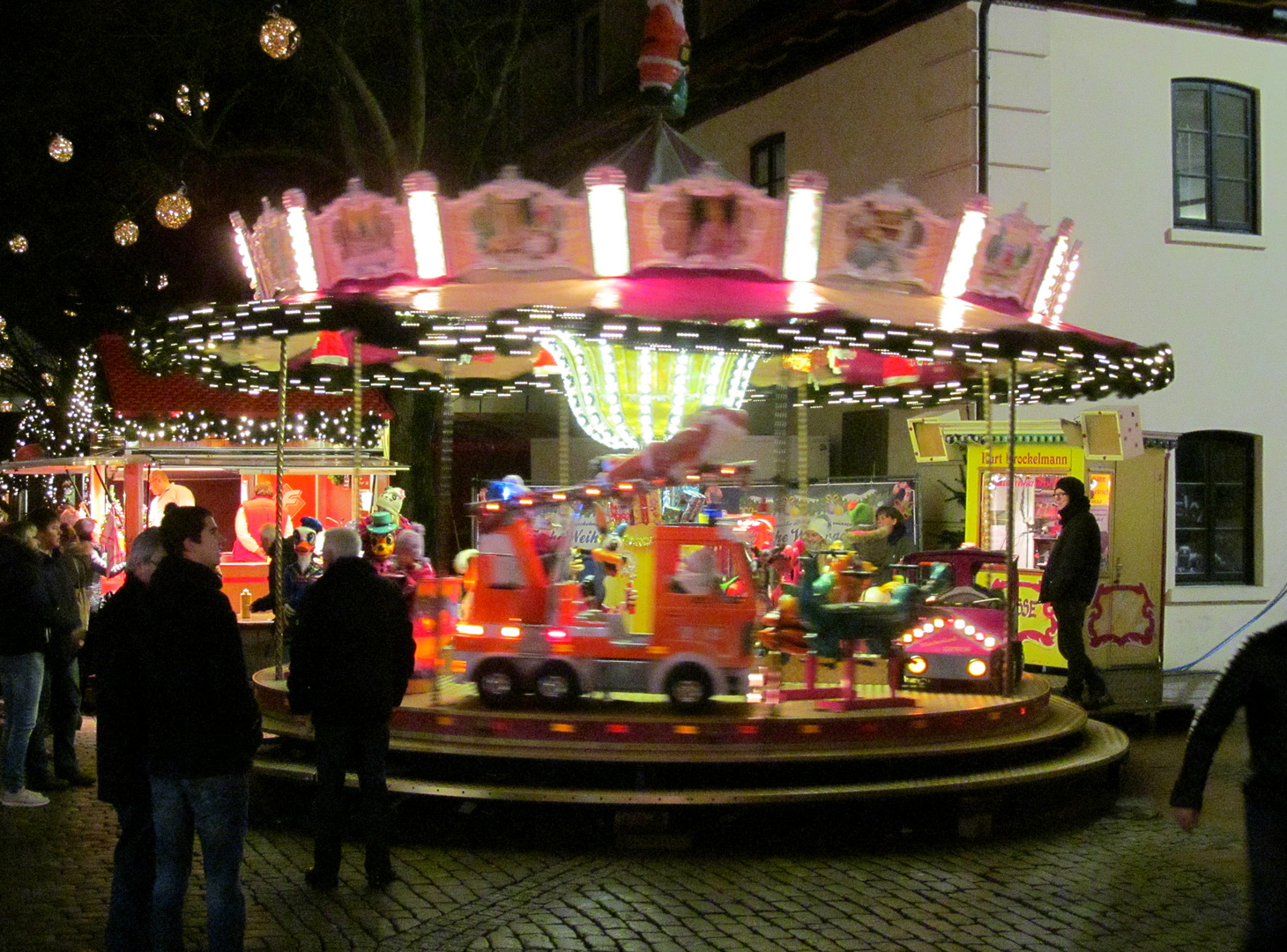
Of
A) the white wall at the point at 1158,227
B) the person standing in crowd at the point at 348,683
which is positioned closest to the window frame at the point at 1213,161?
the white wall at the point at 1158,227

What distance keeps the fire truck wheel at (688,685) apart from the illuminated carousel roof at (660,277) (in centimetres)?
208

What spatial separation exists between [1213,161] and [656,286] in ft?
30.1

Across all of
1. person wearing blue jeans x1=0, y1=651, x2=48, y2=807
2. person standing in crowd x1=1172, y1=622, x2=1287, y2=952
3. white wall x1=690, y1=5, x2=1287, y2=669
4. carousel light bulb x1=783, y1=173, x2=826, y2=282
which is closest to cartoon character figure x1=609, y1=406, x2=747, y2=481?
carousel light bulb x1=783, y1=173, x2=826, y2=282

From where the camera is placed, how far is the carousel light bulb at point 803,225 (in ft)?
30.3

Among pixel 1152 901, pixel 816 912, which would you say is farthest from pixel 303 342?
pixel 1152 901

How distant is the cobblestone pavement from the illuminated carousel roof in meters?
3.00

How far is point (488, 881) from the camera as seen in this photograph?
742cm

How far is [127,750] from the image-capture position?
5.52 m

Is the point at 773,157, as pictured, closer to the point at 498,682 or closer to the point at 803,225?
the point at 803,225

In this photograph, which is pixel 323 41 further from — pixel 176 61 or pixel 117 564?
pixel 117 564

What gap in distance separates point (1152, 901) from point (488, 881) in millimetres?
3412

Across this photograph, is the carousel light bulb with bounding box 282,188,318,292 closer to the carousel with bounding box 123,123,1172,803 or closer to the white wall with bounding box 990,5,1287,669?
the carousel with bounding box 123,123,1172,803

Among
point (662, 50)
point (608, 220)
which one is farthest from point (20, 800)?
point (662, 50)

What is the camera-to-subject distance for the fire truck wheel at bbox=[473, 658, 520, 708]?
30.4ft
